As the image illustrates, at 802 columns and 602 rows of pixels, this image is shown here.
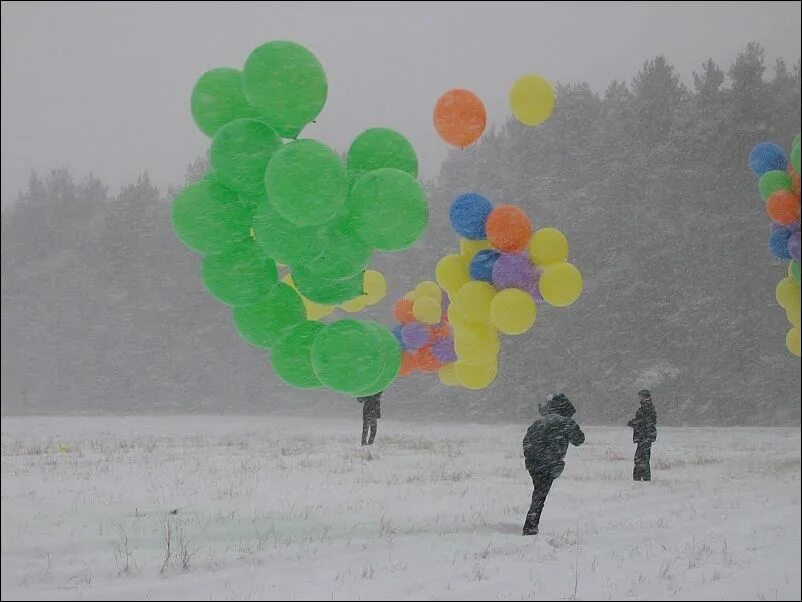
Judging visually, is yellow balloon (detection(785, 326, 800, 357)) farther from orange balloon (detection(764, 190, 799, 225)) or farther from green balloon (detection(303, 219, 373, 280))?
green balloon (detection(303, 219, 373, 280))

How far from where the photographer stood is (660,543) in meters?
7.26

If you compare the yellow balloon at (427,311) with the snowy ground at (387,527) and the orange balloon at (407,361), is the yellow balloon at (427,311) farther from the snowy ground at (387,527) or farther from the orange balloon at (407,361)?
the snowy ground at (387,527)

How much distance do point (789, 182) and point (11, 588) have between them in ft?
33.6

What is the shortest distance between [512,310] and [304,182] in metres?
3.11

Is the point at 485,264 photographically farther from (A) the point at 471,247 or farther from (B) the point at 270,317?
(B) the point at 270,317

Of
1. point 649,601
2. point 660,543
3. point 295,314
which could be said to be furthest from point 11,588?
point 660,543

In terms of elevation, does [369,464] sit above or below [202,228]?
below

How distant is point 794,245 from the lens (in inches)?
379

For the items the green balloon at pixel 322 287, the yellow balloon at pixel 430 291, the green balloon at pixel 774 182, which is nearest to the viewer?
the green balloon at pixel 322 287

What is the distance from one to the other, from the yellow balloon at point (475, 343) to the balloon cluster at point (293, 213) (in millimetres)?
1823

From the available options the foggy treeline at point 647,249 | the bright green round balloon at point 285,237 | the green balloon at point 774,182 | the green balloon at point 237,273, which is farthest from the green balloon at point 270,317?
the foggy treeline at point 647,249

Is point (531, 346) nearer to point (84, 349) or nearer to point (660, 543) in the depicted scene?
point (660, 543)

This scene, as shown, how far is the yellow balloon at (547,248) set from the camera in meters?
7.97

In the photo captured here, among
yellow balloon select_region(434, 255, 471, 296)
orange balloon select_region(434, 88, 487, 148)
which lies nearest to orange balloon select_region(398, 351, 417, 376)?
Result: yellow balloon select_region(434, 255, 471, 296)
